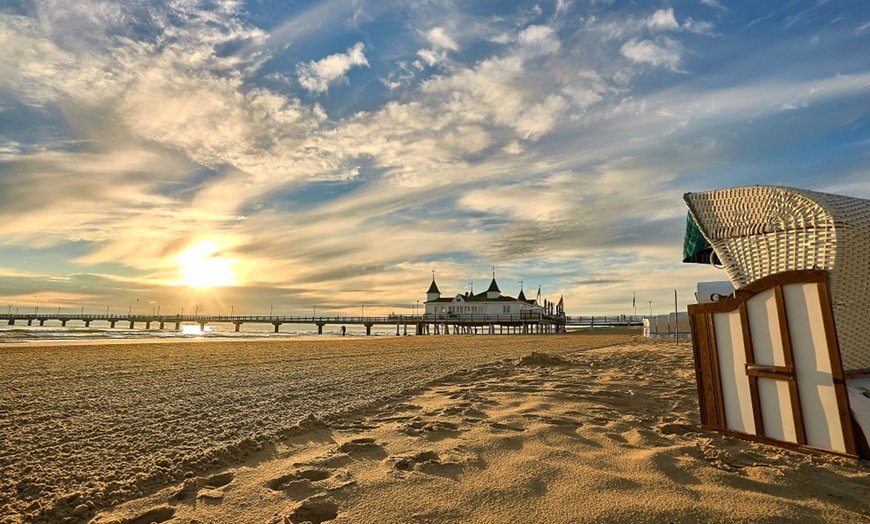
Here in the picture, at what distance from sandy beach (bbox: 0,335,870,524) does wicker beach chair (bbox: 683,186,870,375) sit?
3.37ft

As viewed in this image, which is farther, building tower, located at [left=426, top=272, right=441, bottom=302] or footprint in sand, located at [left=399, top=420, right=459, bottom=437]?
building tower, located at [left=426, top=272, right=441, bottom=302]

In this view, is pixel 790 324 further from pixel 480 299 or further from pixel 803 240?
pixel 480 299

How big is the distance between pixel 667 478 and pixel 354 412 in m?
3.42

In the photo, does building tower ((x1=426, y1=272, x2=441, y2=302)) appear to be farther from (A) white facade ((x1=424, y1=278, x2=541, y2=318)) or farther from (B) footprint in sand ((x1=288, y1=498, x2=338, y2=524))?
(B) footprint in sand ((x1=288, y1=498, x2=338, y2=524))

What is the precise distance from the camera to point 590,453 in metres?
3.26

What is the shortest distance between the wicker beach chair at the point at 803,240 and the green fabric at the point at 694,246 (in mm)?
637

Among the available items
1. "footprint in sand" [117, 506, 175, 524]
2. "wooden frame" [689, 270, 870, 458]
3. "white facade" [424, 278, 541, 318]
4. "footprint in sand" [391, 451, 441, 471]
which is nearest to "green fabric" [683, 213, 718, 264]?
"wooden frame" [689, 270, 870, 458]

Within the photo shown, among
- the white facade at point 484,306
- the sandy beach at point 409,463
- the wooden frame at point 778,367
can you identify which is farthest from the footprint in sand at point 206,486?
the white facade at point 484,306

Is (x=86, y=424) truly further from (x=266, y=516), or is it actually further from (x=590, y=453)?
(x=590, y=453)

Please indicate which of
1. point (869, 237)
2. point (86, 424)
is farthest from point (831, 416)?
point (86, 424)

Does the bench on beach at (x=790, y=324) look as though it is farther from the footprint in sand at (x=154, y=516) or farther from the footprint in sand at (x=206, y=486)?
the footprint in sand at (x=154, y=516)

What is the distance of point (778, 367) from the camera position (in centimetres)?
318

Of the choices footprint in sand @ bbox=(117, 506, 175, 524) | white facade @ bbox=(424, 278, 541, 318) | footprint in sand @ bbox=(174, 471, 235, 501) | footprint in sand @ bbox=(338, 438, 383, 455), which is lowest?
footprint in sand @ bbox=(117, 506, 175, 524)

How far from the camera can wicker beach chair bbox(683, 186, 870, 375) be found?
10.1 ft
